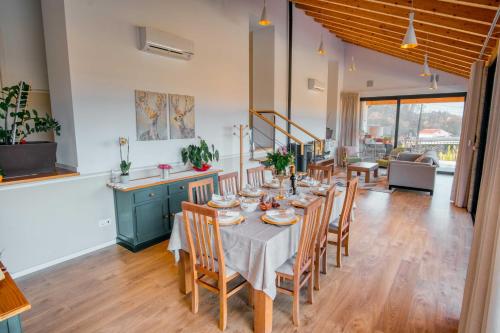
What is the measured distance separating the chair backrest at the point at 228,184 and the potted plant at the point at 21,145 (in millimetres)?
1910

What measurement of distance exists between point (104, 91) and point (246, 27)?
312 centimetres

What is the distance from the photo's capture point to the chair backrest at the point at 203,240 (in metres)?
2.06

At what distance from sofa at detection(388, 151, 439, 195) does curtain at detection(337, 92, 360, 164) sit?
3934mm

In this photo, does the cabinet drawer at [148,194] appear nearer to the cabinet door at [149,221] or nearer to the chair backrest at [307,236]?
the cabinet door at [149,221]

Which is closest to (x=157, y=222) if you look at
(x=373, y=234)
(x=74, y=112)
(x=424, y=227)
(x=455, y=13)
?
(x=74, y=112)

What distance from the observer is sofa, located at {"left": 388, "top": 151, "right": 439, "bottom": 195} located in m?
6.31

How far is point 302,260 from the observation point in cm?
232

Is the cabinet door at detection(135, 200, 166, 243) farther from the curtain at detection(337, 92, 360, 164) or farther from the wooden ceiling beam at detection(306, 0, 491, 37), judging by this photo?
the curtain at detection(337, 92, 360, 164)

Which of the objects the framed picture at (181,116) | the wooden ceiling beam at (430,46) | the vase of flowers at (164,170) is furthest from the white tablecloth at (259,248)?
the wooden ceiling beam at (430,46)

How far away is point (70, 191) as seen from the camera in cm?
328

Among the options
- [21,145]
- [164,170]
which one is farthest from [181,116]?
[21,145]

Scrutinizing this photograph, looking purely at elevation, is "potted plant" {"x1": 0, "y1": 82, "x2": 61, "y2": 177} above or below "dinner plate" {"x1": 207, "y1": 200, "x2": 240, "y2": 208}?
above

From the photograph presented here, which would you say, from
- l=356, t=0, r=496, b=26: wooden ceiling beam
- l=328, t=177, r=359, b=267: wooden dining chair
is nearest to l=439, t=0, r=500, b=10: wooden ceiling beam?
l=356, t=0, r=496, b=26: wooden ceiling beam

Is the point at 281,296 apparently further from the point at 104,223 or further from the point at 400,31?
Answer: the point at 400,31
